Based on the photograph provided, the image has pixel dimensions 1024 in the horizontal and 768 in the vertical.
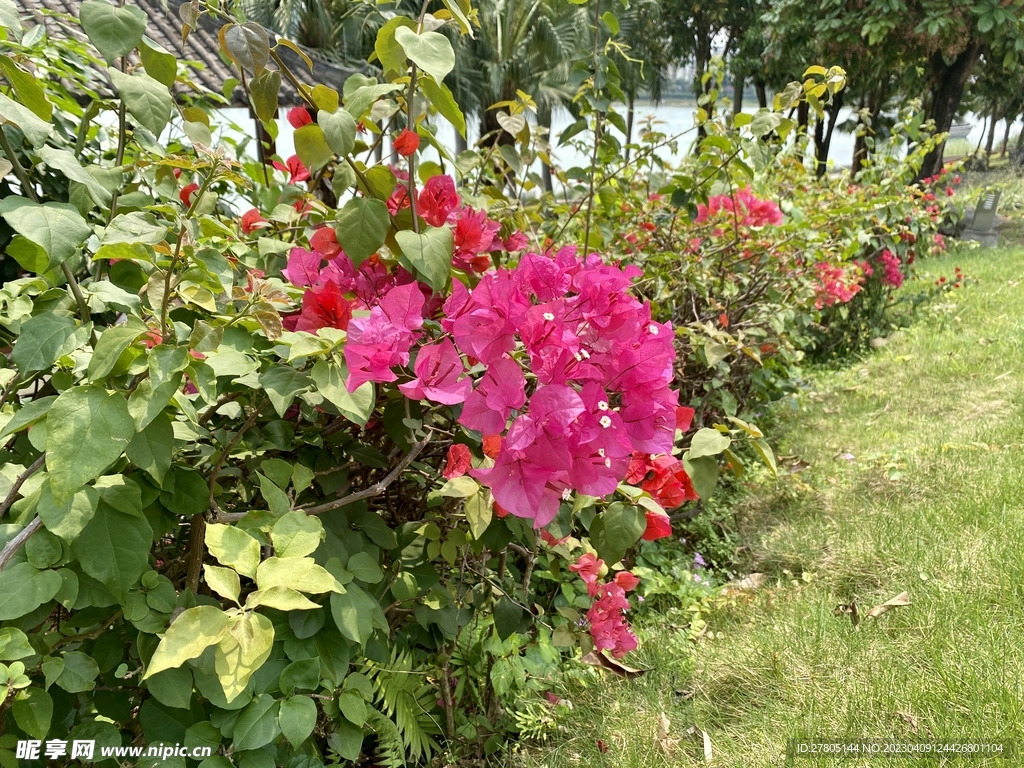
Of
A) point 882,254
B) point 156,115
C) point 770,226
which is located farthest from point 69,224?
point 882,254

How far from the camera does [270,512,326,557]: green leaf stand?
751mm

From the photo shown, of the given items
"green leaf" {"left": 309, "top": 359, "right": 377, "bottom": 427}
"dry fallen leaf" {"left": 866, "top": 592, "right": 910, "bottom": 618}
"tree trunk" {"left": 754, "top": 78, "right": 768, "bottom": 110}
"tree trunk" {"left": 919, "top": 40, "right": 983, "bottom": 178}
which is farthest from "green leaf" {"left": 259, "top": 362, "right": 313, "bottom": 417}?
"tree trunk" {"left": 754, "top": 78, "right": 768, "bottom": 110}

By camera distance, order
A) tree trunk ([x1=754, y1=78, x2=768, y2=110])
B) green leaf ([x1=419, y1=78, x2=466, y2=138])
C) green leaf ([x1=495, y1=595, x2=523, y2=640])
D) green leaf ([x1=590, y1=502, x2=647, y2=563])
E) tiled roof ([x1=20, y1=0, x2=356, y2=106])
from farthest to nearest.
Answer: tree trunk ([x1=754, y1=78, x2=768, y2=110]), tiled roof ([x1=20, y1=0, x2=356, y2=106]), green leaf ([x1=495, y1=595, x2=523, y2=640]), green leaf ([x1=590, y1=502, x2=647, y2=563]), green leaf ([x1=419, y1=78, x2=466, y2=138])

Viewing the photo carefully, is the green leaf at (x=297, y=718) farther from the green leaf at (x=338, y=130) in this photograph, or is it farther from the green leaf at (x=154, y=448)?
the green leaf at (x=338, y=130)

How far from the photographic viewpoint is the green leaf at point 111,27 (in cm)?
67

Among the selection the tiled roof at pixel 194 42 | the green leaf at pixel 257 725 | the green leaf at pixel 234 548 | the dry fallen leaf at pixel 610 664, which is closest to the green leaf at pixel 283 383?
the green leaf at pixel 234 548

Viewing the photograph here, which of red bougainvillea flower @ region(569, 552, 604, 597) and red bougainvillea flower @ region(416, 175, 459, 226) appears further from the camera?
red bougainvillea flower @ region(569, 552, 604, 597)

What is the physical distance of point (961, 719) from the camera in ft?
3.87

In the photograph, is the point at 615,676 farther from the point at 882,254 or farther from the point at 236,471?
the point at 882,254

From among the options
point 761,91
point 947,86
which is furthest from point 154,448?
point 761,91

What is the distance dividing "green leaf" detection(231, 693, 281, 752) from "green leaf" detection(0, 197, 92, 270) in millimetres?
540

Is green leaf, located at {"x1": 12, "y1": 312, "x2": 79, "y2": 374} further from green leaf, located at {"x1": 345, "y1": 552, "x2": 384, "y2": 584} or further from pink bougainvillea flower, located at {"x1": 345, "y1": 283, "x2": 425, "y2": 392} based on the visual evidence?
green leaf, located at {"x1": 345, "y1": 552, "x2": 384, "y2": 584}

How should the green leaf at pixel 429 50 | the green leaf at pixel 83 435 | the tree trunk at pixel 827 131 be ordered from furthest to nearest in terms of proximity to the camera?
the tree trunk at pixel 827 131 → the green leaf at pixel 429 50 → the green leaf at pixel 83 435

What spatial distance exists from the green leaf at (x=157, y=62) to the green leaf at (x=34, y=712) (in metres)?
0.72
